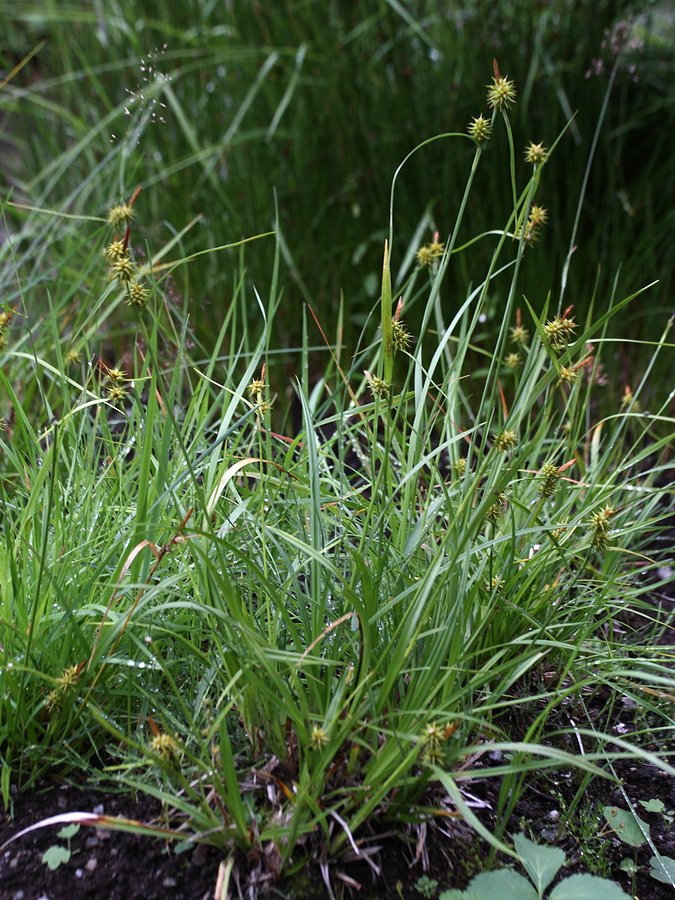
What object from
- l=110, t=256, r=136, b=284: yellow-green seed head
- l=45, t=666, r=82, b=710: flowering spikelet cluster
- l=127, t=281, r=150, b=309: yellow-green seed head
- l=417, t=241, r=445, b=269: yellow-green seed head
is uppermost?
l=110, t=256, r=136, b=284: yellow-green seed head

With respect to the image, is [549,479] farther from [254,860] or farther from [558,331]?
[254,860]

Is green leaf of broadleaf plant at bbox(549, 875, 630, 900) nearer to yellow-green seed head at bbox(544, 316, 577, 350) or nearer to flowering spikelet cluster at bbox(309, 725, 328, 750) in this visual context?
flowering spikelet cluster at bbox(309, 725, 328, 750)

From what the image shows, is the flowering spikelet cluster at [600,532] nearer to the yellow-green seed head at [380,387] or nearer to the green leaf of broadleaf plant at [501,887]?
the yellow-green seed head at [380,387]

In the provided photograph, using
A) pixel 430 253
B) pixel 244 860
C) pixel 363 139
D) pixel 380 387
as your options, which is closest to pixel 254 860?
pixel 244 860

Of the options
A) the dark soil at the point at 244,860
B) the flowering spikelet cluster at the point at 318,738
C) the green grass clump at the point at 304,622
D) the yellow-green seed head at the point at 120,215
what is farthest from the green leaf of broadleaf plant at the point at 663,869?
the yellow-green seed head at the point at 120,215

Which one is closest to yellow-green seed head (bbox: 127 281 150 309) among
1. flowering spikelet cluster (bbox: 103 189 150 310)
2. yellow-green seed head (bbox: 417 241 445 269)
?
flowering spikelet cluster (bbox: 103 189 150 310)
